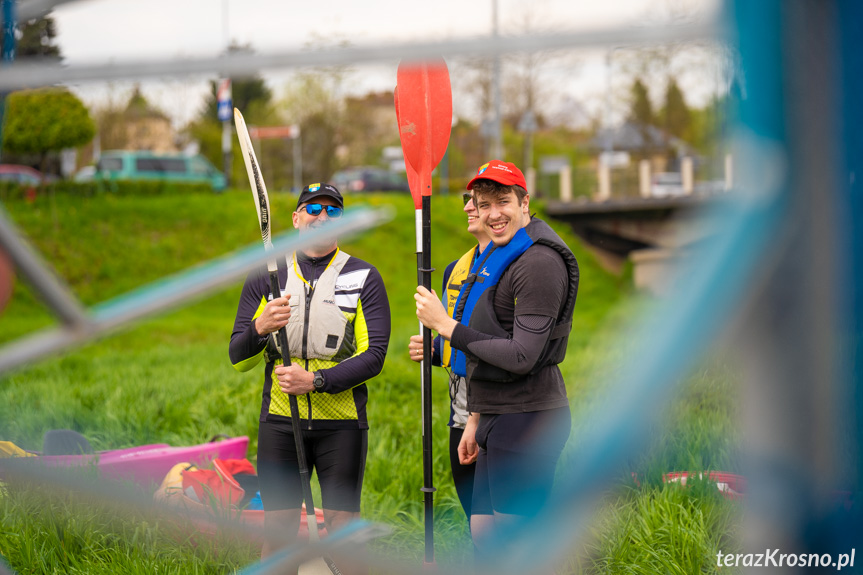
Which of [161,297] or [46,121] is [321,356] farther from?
[46,121]

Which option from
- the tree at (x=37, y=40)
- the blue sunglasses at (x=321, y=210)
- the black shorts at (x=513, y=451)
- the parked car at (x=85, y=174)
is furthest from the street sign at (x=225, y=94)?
the parked car at (x=85, y=174)

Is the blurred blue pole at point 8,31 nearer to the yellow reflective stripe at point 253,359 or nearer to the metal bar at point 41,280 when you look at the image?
the metal bar at point 41,280

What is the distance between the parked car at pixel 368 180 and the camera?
83.3ft

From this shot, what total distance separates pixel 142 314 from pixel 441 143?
192 cm

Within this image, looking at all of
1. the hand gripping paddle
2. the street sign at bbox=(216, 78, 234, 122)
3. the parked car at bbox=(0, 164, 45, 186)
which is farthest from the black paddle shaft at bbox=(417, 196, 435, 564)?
the parked car at bbox=(0, 164, 45, 186)

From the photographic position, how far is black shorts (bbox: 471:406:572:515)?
2416mm

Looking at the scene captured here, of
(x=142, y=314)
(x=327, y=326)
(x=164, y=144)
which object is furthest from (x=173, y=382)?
(x=164, y=144)

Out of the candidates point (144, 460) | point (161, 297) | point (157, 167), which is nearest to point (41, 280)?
point (161, 297)

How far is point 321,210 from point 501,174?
67cm

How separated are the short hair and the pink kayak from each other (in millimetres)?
2314

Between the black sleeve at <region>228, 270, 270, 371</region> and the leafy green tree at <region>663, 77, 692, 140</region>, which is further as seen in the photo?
the black sleeve at <region>228, 270, 270, 371</region>

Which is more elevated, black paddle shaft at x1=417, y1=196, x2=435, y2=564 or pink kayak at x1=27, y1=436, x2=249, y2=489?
black paddle shaft at x1=417, y1=196, x2=435, y2=564
